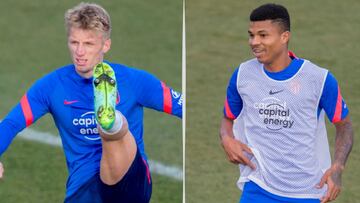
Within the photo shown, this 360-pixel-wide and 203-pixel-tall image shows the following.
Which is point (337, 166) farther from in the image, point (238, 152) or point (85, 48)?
point (85, 48)

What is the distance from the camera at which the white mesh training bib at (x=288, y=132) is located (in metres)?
9.97

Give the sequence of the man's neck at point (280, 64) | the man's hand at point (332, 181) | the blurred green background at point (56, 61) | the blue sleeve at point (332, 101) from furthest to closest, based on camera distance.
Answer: the blurred green background at point (56, 61) → the man's neck at point (280, 64) → the blue sleeve at point (332, 101) → the man's hand at point (332, 181)

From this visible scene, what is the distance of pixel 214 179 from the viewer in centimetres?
1332

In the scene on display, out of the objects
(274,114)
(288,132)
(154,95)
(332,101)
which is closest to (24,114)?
(154,95)

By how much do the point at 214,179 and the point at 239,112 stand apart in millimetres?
3060

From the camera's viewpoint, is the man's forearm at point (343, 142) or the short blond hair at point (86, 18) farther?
the short blond hair at point (86, 18)

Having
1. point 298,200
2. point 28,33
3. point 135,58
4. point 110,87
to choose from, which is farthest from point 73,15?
point 28,33

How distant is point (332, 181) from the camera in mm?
9789

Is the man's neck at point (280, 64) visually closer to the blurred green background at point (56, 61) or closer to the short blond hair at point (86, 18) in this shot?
the short blond hair at point (86, 18)

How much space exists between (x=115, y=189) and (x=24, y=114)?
863 mm

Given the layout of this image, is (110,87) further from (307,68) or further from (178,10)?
(178,10)

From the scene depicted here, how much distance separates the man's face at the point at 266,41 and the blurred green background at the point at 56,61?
3.16 meters

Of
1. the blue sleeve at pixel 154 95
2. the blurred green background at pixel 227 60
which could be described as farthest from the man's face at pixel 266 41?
the blurred green background at pixel 227 60

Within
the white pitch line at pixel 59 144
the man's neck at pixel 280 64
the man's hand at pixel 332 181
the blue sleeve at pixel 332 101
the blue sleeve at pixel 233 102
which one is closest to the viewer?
the man's hand at pixel 332 181
